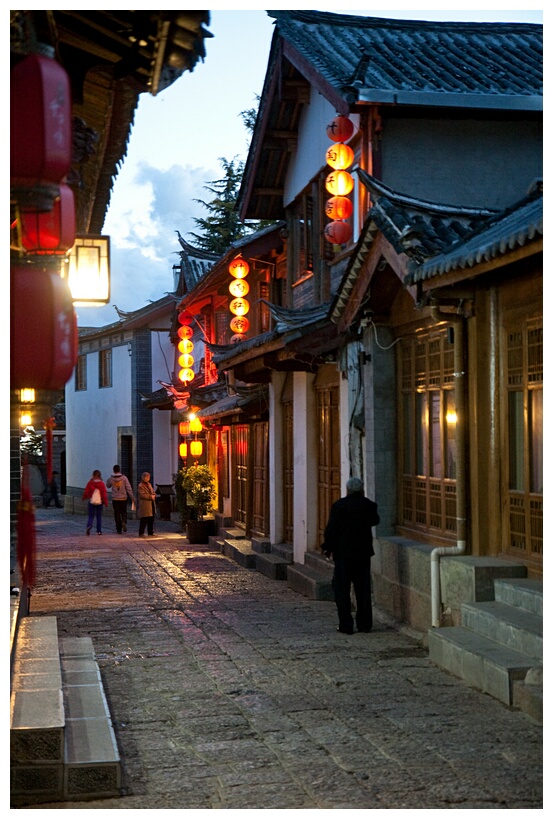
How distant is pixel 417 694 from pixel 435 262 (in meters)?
3.80

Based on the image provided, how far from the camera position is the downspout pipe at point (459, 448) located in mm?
11164

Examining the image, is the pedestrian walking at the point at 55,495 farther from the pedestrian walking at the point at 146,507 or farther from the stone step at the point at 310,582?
the stone step at the point at 310,582

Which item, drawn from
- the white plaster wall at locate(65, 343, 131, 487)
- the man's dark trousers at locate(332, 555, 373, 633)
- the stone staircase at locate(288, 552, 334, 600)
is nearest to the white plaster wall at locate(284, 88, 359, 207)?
the stone staircase at locate(288, 552, 334, 600)

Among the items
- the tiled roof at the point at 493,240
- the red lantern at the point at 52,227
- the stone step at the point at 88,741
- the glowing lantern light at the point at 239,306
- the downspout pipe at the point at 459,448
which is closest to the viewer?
the red lantern at the point at 52,227

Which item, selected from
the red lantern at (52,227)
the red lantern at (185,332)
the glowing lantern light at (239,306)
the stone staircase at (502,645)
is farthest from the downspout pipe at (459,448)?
the red lantern at (185,332)

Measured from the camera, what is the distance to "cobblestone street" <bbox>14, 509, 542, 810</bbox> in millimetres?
7082

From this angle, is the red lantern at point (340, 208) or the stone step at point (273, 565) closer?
the red lantern at point (340, 208)

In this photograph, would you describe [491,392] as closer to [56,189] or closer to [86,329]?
Answer: [56,189]

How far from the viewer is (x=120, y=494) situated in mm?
29578

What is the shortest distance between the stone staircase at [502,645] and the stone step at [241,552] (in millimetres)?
9517

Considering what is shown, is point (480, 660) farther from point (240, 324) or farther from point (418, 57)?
point (240, 324)

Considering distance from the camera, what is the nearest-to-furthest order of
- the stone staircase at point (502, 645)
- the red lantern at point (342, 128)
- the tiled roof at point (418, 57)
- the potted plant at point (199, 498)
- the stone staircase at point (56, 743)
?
the stone staircase at point (56, 743), the stone staircase at point (502, 645), the tiled roof at point (418, 57), the red lantern at point (342, 128), the potted plant at point (199, 498)

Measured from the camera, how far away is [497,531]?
10867mm

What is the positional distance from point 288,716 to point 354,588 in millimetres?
3753
